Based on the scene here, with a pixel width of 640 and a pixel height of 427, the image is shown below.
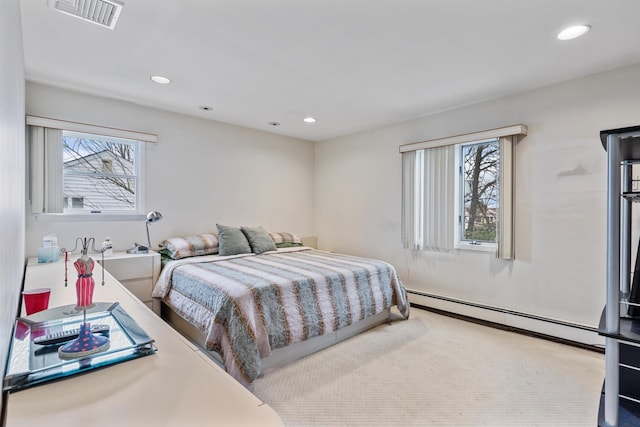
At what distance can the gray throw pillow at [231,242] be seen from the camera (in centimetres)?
365

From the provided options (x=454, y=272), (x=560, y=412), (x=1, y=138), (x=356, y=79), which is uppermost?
(x=356, y=79)

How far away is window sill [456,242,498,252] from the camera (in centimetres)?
328

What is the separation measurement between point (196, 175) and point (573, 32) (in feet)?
12.5

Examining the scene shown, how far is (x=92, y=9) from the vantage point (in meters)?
1.83

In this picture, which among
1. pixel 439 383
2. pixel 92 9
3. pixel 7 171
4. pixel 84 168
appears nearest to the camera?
pixel 7 171

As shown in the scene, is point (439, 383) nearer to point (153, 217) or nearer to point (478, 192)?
point (478, 192)

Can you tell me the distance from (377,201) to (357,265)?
1423 mm

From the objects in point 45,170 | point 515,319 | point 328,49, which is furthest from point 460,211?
point 45,170

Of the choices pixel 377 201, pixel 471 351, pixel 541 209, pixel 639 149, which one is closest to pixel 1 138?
Answer: pixel 639 149

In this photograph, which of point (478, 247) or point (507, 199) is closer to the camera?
point (507, 199)

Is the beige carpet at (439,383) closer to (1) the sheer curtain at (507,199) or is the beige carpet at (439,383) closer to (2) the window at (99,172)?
(1) the sheer curtain at (507,199)

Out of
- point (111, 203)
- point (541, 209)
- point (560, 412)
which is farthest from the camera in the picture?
point (111, 203)

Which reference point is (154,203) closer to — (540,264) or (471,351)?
(471,351)

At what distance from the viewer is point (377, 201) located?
4375 millimetres
